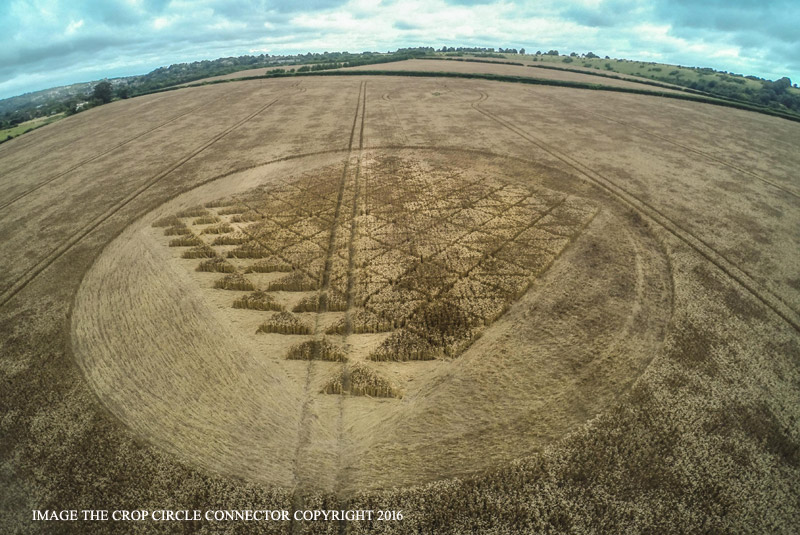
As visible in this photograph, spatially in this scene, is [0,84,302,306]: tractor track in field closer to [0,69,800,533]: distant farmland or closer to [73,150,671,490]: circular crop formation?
[0,69,800,533]: distant farmland

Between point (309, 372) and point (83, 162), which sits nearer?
point (309, 372)

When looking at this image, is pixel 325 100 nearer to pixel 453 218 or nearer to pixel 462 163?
pixel 462 163

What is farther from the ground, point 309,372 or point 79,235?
point 79,235

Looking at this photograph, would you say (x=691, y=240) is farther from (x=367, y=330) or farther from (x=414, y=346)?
(x=367, y=330)

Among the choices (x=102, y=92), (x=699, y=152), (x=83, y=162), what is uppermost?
(x=102, y=92)

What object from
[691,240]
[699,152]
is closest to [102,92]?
[691,240]

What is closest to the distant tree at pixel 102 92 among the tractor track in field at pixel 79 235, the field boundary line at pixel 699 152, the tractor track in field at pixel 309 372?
the tractor track in field at pixel 79 235

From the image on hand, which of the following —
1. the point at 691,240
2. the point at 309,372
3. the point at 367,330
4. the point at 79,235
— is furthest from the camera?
the point at 79,235
